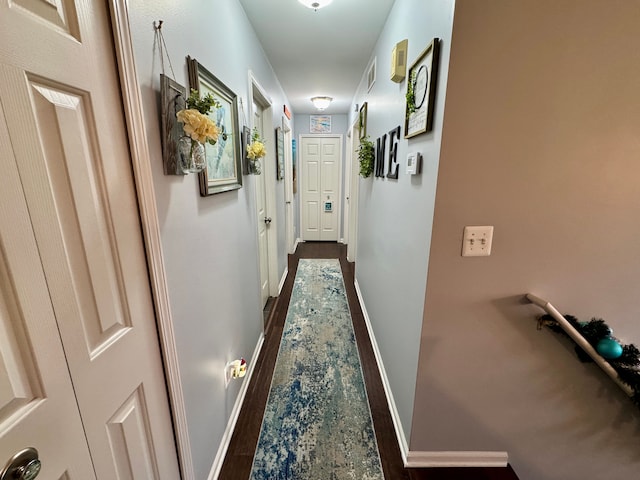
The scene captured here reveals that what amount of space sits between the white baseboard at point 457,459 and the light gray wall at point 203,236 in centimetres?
100

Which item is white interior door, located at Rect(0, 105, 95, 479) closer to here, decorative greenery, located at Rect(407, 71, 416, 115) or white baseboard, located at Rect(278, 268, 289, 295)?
decorative greenery, located at Rect(407, 71, 416, 115)

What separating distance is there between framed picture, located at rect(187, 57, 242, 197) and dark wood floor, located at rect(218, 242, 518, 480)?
134 centimetres

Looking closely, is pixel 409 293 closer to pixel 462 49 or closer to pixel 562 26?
pixel 462 49

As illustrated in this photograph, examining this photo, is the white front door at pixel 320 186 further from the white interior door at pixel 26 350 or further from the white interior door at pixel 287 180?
the white interior door at pixel 26 350

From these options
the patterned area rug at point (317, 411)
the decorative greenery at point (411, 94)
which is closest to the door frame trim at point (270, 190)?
the patterned area rug at point (317, 411)

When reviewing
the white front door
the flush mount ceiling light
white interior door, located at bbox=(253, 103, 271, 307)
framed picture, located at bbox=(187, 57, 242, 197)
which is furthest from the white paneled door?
the white front door

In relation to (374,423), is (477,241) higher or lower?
higher

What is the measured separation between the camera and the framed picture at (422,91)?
1.09 meters

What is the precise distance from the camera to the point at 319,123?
16.8ft

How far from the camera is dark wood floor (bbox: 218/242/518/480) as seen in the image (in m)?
1.37

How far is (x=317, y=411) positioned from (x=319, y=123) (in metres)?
4.69

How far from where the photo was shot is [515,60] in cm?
98

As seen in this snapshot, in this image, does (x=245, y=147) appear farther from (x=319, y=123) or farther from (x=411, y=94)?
(x=319, y=123)

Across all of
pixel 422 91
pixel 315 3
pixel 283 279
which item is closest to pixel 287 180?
pixel 283 279
